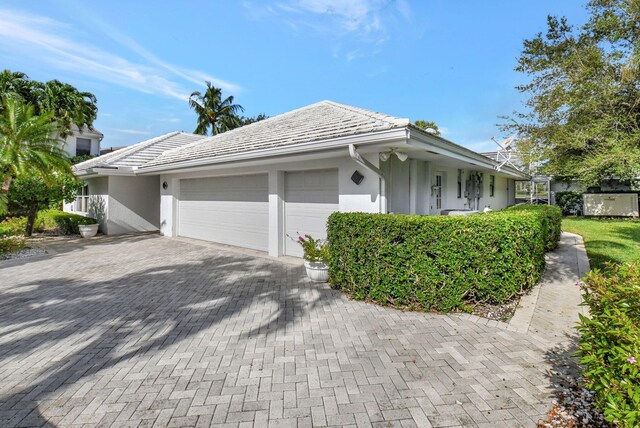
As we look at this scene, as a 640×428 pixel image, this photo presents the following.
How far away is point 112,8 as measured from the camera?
763 centimetres

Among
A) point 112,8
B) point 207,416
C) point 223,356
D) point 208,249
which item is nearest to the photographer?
point 207,416

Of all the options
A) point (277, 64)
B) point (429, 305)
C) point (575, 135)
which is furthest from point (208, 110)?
A: point (429, 305)

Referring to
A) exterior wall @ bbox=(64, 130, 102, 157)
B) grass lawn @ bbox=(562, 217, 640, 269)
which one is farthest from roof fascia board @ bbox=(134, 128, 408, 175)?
exterior wall @ bbox=(64, 130, 102, 157)

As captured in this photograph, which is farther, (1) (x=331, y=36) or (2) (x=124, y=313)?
(1) (x=331, y=36)

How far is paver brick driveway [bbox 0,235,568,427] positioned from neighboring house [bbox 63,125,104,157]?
30362 millimetres

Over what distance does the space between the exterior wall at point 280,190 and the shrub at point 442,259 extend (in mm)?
1410

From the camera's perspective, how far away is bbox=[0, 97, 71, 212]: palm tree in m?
9.74

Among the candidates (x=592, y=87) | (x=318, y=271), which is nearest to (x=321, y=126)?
(x=318, y=271)

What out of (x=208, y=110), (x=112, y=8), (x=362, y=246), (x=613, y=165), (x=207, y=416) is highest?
(x=208, y=110)

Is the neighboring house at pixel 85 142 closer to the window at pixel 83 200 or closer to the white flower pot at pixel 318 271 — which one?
the window at pixel 83 200

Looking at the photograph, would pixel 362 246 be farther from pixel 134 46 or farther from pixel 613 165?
pixel 613 165

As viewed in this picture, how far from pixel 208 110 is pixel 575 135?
3054 centimetres

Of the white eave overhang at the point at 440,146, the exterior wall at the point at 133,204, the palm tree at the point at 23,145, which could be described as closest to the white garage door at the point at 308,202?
the white eave overhang at the point at 440,146

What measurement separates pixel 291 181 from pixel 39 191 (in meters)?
11.2
